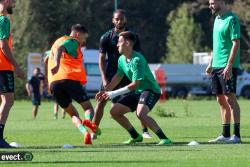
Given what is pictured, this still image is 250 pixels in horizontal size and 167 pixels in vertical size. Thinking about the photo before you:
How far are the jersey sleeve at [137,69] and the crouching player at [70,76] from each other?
4.41 feet

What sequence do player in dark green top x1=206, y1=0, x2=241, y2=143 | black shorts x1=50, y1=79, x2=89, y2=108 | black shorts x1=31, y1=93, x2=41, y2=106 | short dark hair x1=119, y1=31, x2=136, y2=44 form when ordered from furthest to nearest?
black shorts x1=31, y1=93, x2=41, y2=106
black shorts x1=50, y1=79, x2=89, y2=108
player in dark green top x1=206, y1=0, x2=241, y2=143
short dark hair x1=119, y1=31, x2=136, y2=44

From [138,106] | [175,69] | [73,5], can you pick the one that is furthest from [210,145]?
[73,5]

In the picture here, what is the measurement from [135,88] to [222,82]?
5.74 feet

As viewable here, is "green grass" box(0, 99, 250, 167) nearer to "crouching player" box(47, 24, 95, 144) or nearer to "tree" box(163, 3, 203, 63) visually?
"crouching player" box(47, 24, 95, 144)

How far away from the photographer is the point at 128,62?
615 inches

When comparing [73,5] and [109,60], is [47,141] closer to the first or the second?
[109,60]

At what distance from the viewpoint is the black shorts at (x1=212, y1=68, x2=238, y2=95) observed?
16156 millimetres

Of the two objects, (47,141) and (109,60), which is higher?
(109,60)

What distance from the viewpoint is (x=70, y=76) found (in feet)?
53.8

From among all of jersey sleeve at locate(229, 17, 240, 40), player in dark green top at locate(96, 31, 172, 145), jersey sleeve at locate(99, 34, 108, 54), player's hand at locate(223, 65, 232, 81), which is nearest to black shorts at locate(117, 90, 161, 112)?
player in dark green top at locate(96, 31, 172, 145)

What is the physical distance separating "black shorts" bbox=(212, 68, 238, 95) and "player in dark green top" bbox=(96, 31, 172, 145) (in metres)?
1.24

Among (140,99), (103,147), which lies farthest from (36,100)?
(103,147)

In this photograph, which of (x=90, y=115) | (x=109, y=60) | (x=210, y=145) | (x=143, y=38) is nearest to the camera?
(x=210, y=145)

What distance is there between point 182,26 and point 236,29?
190 ft
